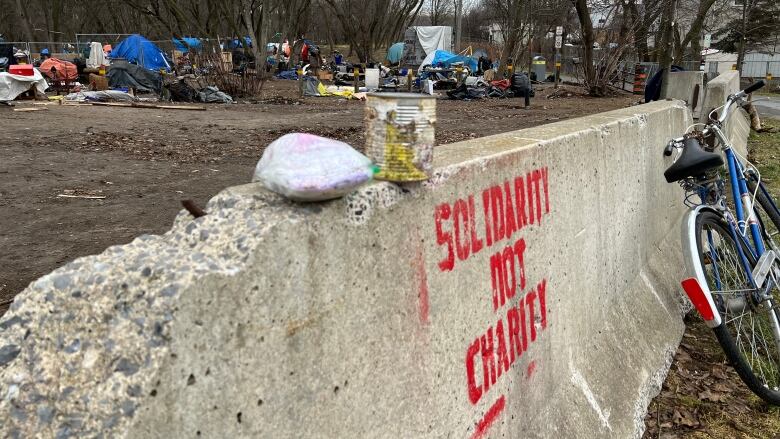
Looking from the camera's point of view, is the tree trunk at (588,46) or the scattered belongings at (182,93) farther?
the tree trunk at (588,46)

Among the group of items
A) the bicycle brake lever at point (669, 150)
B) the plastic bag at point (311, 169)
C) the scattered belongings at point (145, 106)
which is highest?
the plastic bag at point (311, 169)

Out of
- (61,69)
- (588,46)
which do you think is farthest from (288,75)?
(588,46)

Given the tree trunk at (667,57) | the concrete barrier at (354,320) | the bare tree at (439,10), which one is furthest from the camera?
the bare tree at (439,10)

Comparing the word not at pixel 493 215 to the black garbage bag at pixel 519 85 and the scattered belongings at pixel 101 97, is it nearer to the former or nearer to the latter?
the scattered belongings at pixel 101 97

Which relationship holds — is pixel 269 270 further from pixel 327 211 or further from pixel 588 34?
pixel 588 34

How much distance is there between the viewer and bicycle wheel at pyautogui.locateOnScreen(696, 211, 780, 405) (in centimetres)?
369

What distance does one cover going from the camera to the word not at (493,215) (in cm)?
219

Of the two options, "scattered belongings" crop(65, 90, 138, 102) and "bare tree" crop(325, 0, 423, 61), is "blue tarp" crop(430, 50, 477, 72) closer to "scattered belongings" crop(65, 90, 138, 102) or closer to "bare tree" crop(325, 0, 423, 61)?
"bare tree" crop(325, 0, 423, 61)

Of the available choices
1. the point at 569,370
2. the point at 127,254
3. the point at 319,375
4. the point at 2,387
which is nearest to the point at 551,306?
the point at 569,370

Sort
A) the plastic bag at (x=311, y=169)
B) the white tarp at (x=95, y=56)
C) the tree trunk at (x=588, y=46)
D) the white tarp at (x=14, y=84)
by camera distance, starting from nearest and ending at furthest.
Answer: the plastic bag at (x=311, y=169)
the white tarp at (x=14, y=84)
the tree trunk at (x=588, y=46)
the white tarp at (x=95, y=56)

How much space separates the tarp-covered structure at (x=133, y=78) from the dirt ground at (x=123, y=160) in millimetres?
5495

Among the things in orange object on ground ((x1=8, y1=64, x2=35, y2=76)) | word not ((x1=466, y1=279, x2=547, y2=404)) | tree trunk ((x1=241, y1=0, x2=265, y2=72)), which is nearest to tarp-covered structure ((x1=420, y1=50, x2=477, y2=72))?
tree trunk ((x1=241, y1=0, x2=265, y2=72))

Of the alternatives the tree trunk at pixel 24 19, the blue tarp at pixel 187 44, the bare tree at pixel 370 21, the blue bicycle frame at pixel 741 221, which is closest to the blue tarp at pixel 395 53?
the bare tree at pixel 370 21

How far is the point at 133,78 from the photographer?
22.6 m
